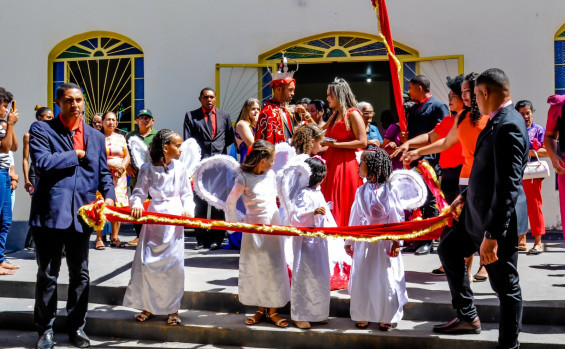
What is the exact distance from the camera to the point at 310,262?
511 cm

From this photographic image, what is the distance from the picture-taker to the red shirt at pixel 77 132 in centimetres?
495

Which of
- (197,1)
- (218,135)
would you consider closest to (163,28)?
(197,1)

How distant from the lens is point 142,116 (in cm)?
834

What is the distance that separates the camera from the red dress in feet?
19.9

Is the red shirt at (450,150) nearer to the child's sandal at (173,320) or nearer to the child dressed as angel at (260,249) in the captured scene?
the child dressed as angel at (260,249)

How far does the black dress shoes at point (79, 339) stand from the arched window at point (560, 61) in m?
7.22

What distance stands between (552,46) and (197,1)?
5.28 m

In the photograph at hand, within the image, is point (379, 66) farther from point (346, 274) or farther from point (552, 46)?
point (346, 274)

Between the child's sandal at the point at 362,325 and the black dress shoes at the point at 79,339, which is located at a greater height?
the child's sandal at the point at 362,325

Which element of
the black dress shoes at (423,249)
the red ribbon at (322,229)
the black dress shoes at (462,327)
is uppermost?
the red ribbon at (322,229)

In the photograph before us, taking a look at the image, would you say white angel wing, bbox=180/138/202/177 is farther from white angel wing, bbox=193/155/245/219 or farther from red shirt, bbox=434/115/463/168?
red shirt, bbox=434/115/463/168

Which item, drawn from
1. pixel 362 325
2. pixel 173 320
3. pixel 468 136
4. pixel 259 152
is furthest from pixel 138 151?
pixel 468 136

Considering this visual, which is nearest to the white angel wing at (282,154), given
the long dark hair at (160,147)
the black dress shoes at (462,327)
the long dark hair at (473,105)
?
the long dark hair at (160,147)

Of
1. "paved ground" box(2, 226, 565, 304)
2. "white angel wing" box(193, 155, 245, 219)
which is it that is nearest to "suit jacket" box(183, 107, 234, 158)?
"paved ground" box(2, 226, 565, 304)
